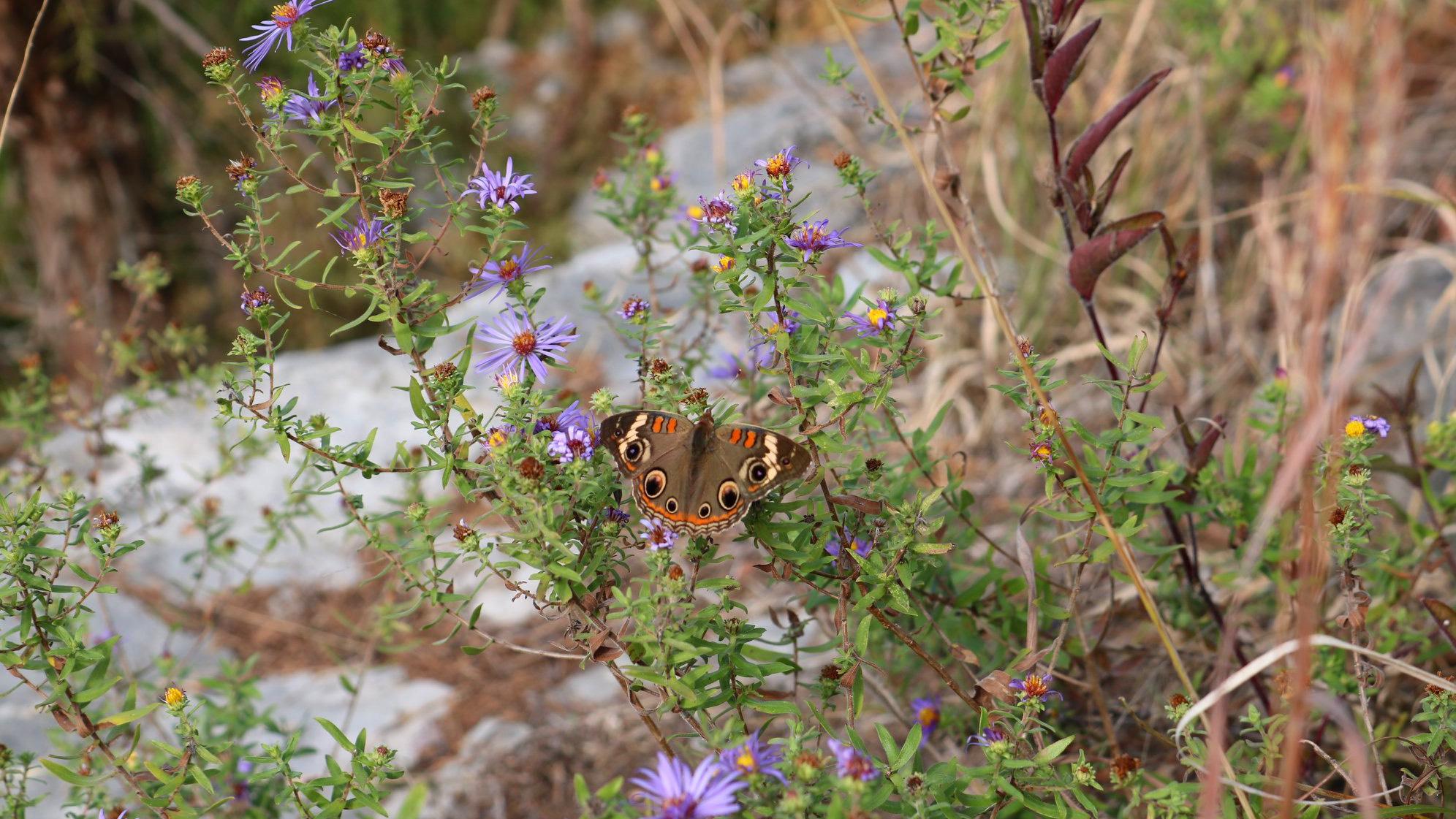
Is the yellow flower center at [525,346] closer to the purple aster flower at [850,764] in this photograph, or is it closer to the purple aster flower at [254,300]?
the purple aster flower at [254,300]

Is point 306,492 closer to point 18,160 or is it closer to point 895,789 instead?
point 895,789

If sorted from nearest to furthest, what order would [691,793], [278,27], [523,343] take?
[691,793], [278,27], [523,343]

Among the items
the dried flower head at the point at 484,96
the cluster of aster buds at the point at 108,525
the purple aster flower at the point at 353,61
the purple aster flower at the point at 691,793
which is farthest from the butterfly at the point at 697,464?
the cluster of aster buds at the point at 108,525

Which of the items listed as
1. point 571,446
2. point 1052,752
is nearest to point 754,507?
point 571,446

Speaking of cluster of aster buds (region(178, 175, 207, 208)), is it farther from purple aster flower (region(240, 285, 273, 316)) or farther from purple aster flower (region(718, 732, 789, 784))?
purple aster flower (region(718, 732, 789, 784))

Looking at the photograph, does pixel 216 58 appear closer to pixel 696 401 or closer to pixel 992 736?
pixel 696 401

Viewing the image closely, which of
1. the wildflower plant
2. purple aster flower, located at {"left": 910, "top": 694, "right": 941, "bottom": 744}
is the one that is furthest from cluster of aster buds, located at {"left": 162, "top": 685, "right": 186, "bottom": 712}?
purple aster flower, located at {"left": 910, "top": 694, "right": 941, "bottom": 744}

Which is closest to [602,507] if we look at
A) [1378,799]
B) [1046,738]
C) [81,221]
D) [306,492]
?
[306,492]
